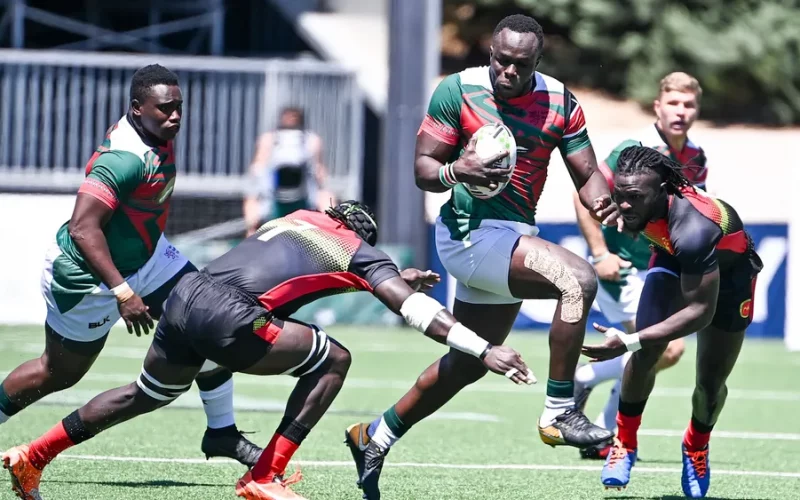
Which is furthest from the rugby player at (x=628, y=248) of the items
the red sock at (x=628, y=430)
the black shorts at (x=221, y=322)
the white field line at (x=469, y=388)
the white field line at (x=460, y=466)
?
the black shorts at (x=221, y=322)

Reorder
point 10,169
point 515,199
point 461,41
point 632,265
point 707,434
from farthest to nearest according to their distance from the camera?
point 461,41 < point 10,169 < point 632,265 < point 707,434 < point 515,199

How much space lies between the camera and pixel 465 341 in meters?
5.81

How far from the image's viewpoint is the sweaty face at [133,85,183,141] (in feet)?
23.0

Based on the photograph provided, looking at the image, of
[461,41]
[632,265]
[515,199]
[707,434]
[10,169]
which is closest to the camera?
[515,199]

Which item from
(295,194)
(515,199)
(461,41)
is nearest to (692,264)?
(515,199)

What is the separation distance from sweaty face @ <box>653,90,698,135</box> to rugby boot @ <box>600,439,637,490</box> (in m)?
2.26

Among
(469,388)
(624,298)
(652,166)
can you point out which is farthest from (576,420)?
(469,388)

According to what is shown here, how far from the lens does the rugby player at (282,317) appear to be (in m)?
5.96

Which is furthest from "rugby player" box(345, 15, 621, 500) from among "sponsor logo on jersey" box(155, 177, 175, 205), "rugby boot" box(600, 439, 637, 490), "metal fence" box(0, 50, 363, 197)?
"metal fence" box(0, 50, 363, 197)

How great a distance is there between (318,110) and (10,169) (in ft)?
14.4

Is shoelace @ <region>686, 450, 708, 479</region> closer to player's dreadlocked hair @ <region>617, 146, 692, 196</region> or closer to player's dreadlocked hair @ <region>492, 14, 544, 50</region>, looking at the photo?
player's dreadlocked hair @ <region>617, 146, 692, 196</region>

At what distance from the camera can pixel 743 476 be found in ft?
25.2

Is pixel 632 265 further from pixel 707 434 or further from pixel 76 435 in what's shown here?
pixel 76 435

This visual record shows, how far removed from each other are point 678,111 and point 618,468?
2527 mm
